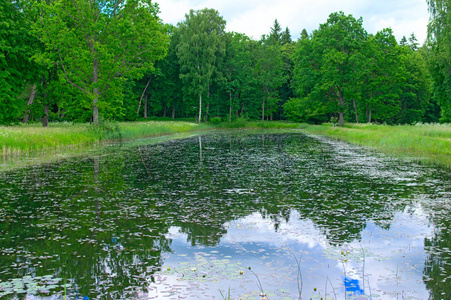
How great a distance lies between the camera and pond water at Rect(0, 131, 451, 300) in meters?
5.40

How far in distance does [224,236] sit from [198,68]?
191 feet

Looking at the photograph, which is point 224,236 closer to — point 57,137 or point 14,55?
point 57,137

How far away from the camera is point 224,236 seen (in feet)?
25.2

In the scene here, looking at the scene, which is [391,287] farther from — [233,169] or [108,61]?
[108,61]

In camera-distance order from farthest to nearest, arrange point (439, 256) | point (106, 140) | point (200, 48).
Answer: point (200, 48) < point (106, 140) < point (439, 256)

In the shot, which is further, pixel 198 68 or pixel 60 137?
pixel 198 68

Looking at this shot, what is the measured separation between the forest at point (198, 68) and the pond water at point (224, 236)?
22.7m

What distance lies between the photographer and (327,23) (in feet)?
191

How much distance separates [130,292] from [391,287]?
11.9ft

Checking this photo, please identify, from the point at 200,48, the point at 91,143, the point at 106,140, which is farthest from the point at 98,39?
the point at 200,48

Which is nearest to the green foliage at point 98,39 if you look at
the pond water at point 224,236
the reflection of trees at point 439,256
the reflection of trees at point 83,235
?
the pond water at point 224,236

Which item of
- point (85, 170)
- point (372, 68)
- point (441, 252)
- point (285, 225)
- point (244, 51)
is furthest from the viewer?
point (244, 51)

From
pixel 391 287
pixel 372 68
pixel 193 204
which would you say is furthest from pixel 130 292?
pixel 372 68

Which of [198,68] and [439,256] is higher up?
[198,68]
